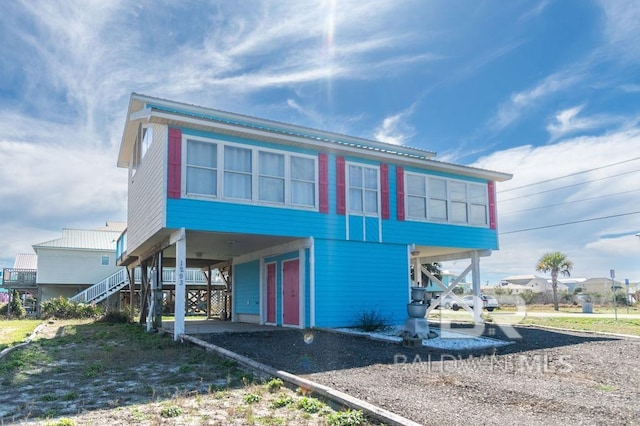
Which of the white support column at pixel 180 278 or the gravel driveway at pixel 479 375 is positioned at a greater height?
the white support column at pixel 180 278

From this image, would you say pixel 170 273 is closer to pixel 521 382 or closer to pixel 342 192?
pixel 342 192

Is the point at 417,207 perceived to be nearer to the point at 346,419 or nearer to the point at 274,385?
the point at 274,385

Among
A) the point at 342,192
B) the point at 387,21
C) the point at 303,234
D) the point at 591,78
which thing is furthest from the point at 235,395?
the point at 591,78

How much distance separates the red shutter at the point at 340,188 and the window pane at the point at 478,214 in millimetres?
5035

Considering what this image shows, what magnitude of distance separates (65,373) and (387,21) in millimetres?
10637

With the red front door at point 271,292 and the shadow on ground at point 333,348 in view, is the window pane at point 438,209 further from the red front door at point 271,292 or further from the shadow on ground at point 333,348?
the red front door at point 271,292

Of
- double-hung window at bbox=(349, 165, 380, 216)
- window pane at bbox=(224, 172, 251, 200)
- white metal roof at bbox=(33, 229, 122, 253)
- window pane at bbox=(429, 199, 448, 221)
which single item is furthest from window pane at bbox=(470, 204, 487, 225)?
white metal roof at bbox=(33, 229, 122, 253)

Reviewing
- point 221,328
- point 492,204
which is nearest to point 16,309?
point 221,328

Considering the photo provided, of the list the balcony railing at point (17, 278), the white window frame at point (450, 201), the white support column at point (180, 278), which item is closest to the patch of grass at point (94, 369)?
the white support column at point (180, 278)

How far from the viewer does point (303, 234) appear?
13.6 metres

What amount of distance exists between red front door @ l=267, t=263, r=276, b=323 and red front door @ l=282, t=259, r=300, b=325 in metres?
0.77

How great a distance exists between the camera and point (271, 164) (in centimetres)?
1331

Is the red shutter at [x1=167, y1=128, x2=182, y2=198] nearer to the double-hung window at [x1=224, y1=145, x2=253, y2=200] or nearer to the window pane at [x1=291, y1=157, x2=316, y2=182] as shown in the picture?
the double-hung window at [x1=224, y1=145, x2=253, y2=200]

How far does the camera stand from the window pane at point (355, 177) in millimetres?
14562
